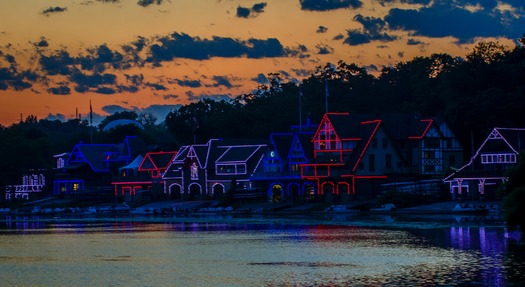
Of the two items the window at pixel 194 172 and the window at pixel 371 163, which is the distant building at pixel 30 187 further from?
the window at pixel 371 163

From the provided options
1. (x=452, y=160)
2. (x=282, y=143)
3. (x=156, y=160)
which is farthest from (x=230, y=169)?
(x=452, y=160)

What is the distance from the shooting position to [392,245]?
67500 millimetres

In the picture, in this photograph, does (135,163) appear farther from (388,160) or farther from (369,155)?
(388,160)

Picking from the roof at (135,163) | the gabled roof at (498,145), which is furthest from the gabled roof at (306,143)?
the roof at (135,163)

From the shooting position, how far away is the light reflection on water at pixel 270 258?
50.8m

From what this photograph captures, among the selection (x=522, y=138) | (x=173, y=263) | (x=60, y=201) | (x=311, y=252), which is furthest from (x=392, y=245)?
(x=60, y=201)

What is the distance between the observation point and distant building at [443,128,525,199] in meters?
107

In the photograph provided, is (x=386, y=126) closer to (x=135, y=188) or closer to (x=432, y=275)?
(x=135, y=188)

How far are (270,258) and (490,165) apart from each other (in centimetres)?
5251

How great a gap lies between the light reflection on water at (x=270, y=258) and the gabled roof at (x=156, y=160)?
6507 centimetres

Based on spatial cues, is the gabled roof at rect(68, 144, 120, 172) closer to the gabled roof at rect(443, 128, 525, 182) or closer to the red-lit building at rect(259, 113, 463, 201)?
the red-lit building at rect(259, 113, 463, 201)

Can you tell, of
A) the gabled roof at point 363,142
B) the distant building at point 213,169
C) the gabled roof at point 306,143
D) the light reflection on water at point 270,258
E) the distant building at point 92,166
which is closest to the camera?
the light reflection on water at point 270,258

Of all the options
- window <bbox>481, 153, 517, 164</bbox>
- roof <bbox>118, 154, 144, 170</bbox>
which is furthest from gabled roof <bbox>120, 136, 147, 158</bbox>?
window <bbox>481, 153, 517, 164</bbox>

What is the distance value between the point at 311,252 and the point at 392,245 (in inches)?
216
